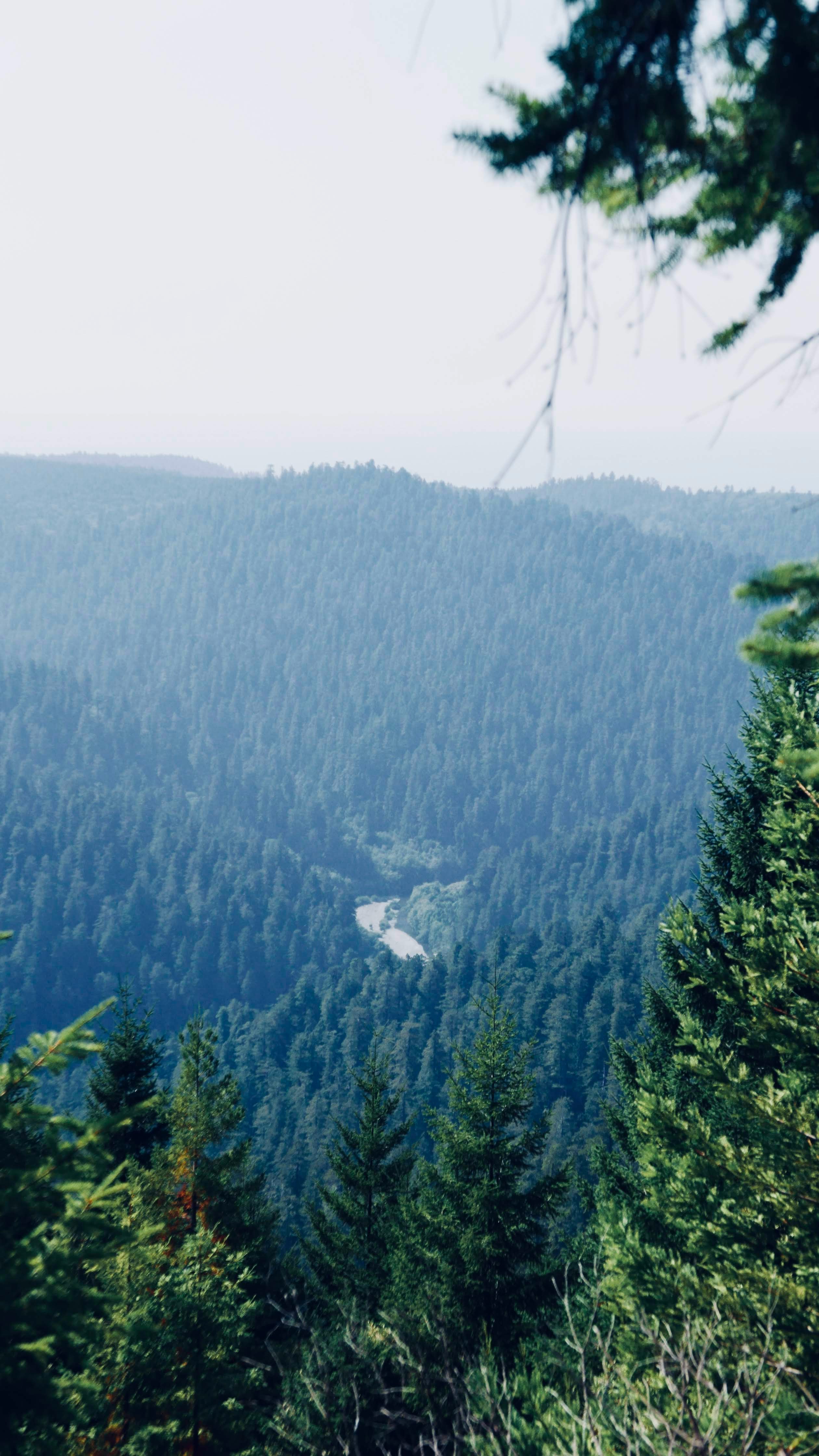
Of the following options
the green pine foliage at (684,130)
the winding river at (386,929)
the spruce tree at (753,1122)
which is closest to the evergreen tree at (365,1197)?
the spruce tree at (753,1122)

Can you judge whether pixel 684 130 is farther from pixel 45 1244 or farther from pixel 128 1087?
pixel 128 1087

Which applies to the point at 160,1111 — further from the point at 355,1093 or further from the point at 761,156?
the point at 355,1093

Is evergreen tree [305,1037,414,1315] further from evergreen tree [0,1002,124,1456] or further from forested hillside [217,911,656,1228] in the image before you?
forested hillside [217,911,656,1228]

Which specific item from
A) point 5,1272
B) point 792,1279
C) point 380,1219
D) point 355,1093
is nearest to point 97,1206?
point 5,1272

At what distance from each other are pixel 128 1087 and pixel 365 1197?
5419 mm

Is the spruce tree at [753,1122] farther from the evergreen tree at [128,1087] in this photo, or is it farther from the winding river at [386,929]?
the winding river at [386,929]

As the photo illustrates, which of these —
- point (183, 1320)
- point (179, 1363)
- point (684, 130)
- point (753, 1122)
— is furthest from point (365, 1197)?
point (684, 130)

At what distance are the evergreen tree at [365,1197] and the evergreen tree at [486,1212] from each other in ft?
12.2

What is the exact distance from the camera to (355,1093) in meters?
79.0

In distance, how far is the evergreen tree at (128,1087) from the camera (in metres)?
17.4

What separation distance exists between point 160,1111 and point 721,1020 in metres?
10.0

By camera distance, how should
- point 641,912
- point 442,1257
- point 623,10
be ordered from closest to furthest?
point 623,10 → point 442,1257 → point 641,912

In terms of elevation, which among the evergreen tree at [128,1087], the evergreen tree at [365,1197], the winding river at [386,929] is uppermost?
the evergreen tree at [128,1087]

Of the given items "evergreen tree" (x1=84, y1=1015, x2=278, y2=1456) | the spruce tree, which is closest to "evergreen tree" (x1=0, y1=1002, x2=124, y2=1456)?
"evergreen tree" (x1=84, y1=1015, x2=278, y2=1456)
